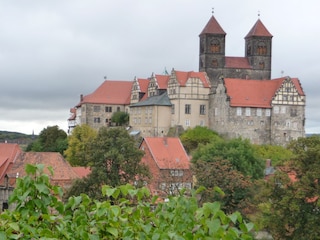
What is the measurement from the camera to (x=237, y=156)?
146 ft

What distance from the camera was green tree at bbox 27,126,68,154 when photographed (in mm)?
77500

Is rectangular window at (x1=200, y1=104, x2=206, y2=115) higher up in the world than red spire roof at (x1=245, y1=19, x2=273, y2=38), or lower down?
lower down

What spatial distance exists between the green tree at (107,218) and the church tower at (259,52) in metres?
76.9

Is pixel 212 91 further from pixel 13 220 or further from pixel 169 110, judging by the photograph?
pixel 13 220

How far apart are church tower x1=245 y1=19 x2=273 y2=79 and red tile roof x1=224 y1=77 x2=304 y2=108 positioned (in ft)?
29.7

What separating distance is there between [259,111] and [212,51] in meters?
13.1

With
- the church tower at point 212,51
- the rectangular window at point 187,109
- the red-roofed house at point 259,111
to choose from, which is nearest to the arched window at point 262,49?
the church tower at point 212,51

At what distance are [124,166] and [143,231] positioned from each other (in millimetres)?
28488

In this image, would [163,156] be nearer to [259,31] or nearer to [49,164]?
[49,164]

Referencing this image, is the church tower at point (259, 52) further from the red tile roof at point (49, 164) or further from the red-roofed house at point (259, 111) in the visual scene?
the red tile roof at point (49, 164)

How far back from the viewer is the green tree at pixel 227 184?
36.0 meters

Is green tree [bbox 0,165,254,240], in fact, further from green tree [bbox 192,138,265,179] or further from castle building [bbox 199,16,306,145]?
castle building [bbox 199,16,306,145]

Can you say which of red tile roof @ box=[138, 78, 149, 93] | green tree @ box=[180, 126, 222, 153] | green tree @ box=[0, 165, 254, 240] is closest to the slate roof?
red tile roof @ box=[138, 78, 149, 93]

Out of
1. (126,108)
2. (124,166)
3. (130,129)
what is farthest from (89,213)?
(126,108)
